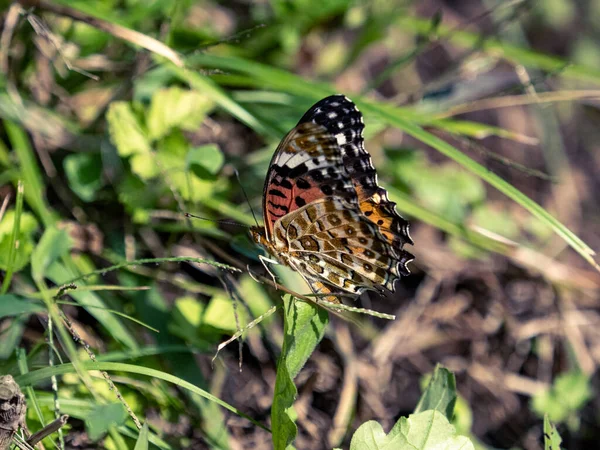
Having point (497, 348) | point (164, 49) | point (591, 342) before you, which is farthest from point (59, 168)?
point (591, 342)

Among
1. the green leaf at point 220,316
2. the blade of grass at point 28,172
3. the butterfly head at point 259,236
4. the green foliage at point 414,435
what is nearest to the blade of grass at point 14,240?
the blade of grass at point 28,172

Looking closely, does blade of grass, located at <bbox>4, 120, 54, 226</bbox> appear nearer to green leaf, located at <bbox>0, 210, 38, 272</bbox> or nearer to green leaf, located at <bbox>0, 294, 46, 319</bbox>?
green leaf, located at <bbox>0, 210, 38, 272</bbox>

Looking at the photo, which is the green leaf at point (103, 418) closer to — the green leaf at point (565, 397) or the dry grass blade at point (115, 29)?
the dry grass blade at point (115, 29)

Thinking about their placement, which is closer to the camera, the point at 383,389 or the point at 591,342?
the point at 383,389

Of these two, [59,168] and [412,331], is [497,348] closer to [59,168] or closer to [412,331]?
[412,331]

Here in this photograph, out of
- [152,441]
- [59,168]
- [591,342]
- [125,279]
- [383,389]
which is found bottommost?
[591,342]

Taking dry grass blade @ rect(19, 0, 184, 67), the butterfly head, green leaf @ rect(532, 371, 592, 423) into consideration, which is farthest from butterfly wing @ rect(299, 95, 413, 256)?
green leaf @ rect(532, 371, 592, 423)

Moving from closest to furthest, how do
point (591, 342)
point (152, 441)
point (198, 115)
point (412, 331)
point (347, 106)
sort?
point (152, 441) < point (347, 106) < point (198, 115) < point (412, 331) < point (591, 342)
